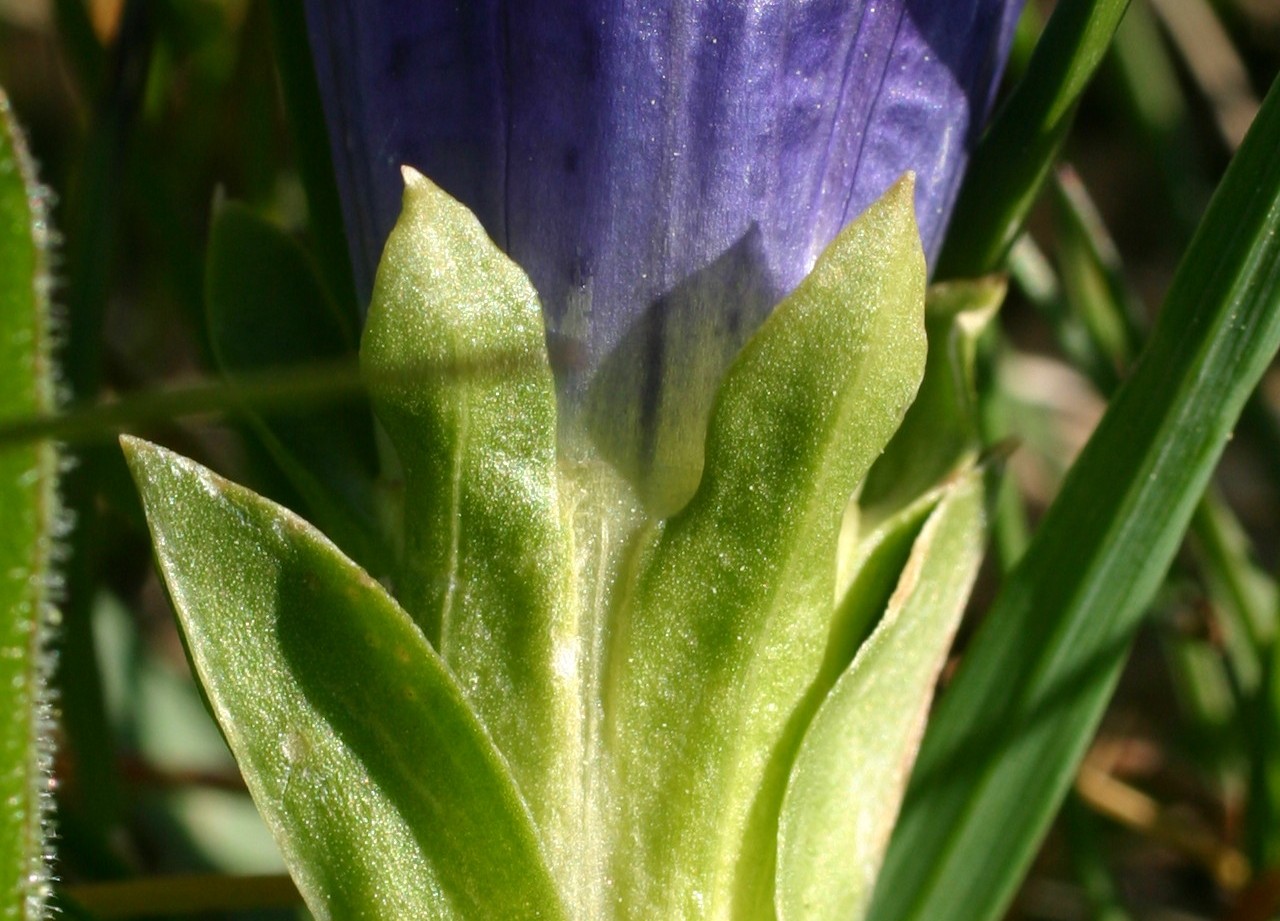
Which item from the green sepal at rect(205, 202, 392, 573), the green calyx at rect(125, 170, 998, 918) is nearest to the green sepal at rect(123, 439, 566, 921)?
the green calyx at rect(125, 170, 998, 918)

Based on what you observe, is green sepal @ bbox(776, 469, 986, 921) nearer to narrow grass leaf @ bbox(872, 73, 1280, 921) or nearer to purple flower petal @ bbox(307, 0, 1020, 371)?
narrow grass leaf @ bbox(872, 73, 1280, 921)

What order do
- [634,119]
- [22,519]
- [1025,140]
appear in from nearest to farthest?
1. [22,519]
2. [634,119]
3. [1025,140]

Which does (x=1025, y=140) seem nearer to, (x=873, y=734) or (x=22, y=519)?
(x=873, y=734)

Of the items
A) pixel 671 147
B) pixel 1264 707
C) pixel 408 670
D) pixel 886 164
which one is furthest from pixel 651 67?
pixel 1264 707

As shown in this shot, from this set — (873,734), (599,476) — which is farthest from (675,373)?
(873,734)

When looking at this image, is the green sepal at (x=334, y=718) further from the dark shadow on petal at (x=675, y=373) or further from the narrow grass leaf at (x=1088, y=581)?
the narrow grass leaf at (x=1088, y=581)
